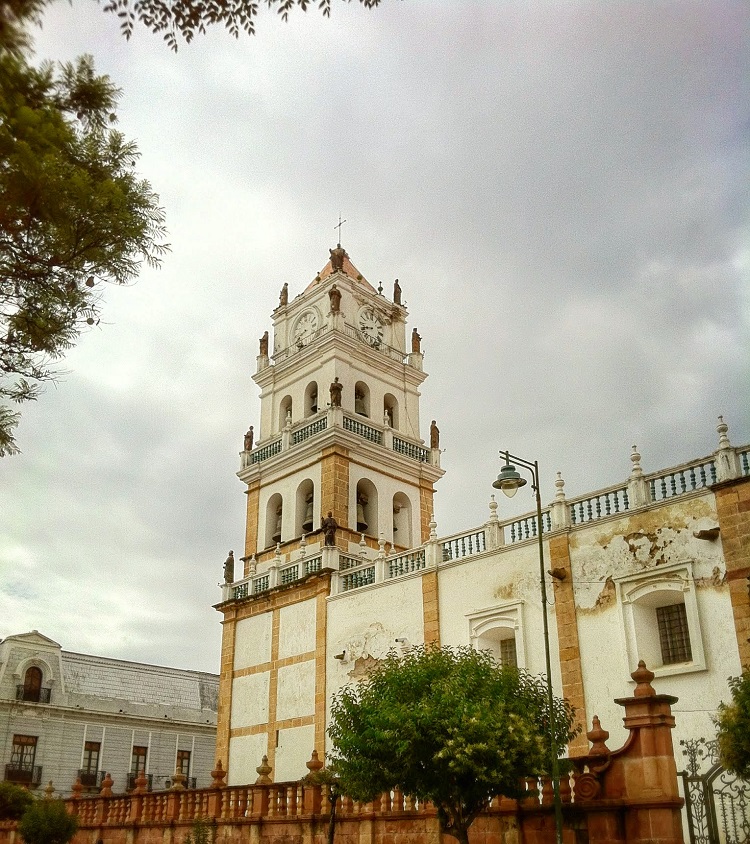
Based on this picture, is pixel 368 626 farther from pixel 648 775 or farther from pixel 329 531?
pixel 648 775

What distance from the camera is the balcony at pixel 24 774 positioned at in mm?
38719

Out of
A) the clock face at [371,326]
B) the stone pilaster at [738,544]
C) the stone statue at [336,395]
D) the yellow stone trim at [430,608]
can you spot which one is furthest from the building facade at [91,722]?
the stone pilaster at [738,544]

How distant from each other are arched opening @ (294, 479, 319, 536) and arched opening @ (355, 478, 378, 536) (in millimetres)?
1601

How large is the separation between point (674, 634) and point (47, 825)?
16182mm

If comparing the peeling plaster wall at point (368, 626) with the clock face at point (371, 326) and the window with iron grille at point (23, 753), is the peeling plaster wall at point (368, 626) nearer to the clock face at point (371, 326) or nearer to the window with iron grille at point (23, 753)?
the clock face at point (371, 326)

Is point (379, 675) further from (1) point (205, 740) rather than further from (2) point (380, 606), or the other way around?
(1) point (205, 740)

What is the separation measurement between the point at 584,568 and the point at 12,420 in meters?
13.5

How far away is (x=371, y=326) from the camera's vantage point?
3484 centimetres

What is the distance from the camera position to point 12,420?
428 inches

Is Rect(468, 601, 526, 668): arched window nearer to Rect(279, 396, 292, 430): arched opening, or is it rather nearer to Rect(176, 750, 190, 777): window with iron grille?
Rect(279, 396, 292, 430): arched opening

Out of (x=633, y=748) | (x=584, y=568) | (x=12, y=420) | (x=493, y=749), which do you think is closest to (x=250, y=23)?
(x=12, y=420)

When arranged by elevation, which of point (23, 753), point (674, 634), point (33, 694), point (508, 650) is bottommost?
point (23, 753)

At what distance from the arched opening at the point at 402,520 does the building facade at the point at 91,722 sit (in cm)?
1512

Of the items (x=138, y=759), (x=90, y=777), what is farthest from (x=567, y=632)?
(x=138, y=759)
